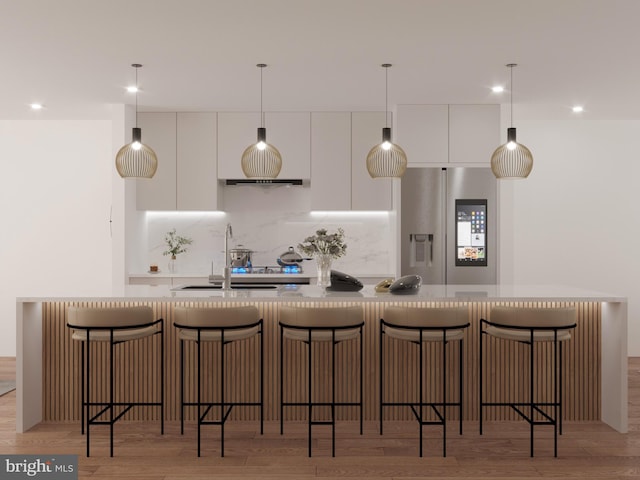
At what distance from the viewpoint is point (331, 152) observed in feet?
20.1

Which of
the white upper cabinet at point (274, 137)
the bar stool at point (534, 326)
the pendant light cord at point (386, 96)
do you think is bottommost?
the bar stool at point (534, 326)

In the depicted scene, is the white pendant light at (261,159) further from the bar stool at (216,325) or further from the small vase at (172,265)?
the small vase at (172,265)

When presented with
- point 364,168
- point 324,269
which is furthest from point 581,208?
point 324,269

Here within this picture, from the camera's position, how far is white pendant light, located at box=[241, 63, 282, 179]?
452cm

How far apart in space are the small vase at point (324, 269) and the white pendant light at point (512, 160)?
1.55 metres

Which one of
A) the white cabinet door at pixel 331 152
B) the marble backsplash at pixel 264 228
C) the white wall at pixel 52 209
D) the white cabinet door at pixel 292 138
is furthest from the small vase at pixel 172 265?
the white cabinet door at pixel 331 152

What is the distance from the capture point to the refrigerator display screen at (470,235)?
571 cm

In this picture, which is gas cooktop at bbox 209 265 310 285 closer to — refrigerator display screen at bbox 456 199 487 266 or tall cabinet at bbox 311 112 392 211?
tall cabinet at bbox 311 112 392 211

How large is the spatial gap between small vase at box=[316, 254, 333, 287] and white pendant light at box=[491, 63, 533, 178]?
1.55 m

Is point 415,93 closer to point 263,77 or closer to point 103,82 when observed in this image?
point 263,77

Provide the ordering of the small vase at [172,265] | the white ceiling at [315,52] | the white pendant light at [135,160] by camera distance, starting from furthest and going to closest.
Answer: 1. the small vase at [172,265]
2. the white pendant light at [135,160]
3. the white ceiling at [315,52]

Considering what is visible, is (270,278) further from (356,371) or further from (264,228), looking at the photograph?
(356,371)

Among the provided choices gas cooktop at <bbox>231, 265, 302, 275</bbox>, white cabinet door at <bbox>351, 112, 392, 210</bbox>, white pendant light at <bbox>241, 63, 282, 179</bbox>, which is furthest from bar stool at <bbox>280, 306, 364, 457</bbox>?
white cabinet door at <bbox>351, 112, 392, 210</bbox>

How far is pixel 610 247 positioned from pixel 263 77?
468cm
